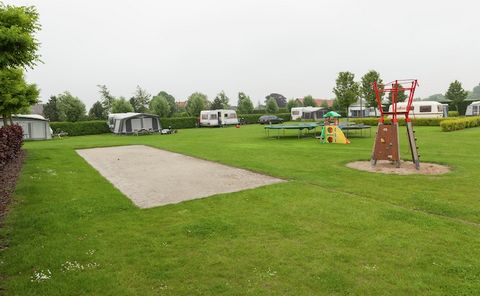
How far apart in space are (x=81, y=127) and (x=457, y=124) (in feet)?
118

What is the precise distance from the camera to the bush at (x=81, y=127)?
38400mm

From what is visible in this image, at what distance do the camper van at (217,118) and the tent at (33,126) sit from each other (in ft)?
62.4

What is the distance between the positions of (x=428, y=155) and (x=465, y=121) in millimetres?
18774

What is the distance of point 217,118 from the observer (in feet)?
153

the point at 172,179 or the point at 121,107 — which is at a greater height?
the point at 121,107

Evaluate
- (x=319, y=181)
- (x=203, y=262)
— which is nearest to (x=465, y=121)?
(x=319, y=181)

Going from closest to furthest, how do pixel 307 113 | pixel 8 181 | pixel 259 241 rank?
pixel 259 241 → pixel 8 181 → pixel 307 113

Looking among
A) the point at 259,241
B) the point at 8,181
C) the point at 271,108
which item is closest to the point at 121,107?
the point at 271,108

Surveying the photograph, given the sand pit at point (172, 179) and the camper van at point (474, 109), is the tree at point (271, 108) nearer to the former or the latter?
the camper van at point (474, 109)

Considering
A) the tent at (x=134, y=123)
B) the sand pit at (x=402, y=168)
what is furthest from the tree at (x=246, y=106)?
the sand pit at (x=402, y=168)

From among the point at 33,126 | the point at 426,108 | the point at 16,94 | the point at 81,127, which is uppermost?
the point at 16,94

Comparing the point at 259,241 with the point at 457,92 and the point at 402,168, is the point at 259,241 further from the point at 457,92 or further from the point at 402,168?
the point at 457,92

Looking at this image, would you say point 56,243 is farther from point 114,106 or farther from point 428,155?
point 114,106

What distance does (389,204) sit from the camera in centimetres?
715
